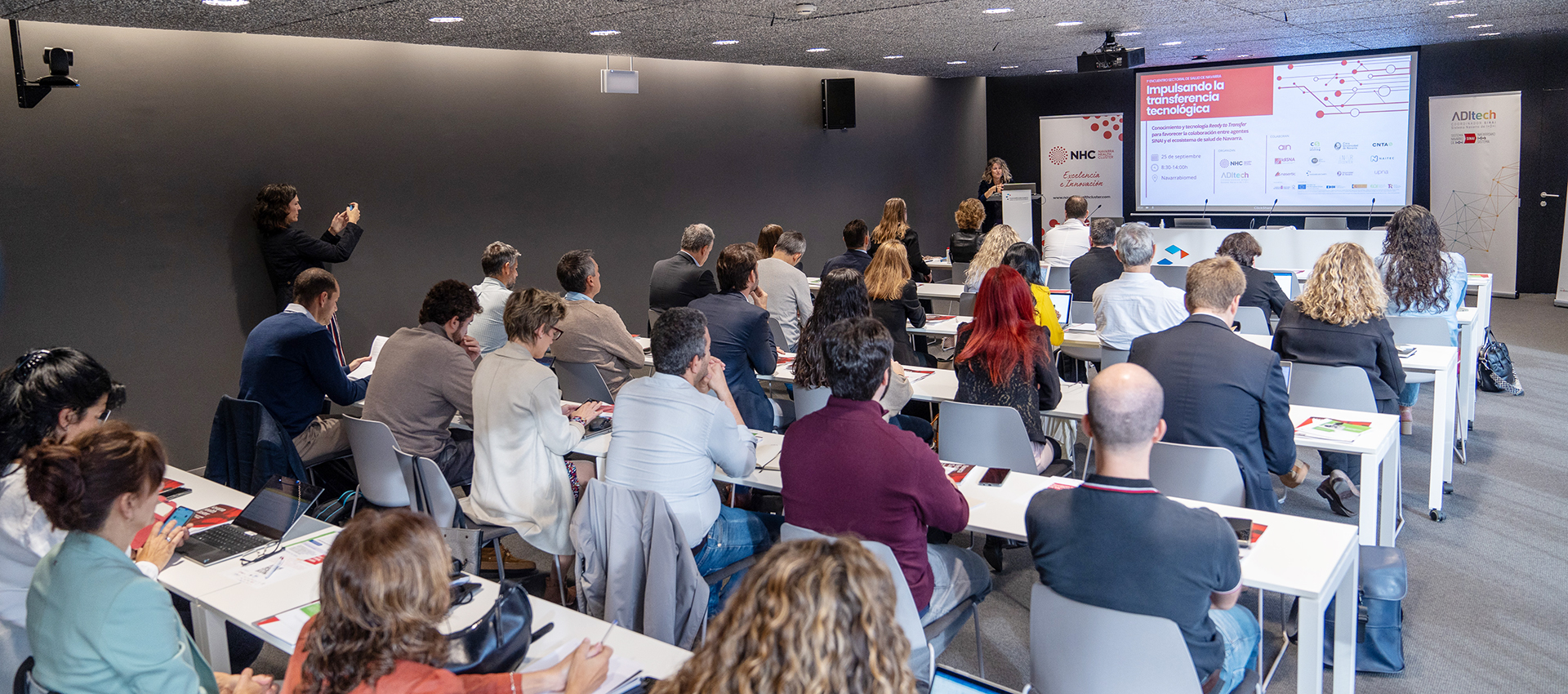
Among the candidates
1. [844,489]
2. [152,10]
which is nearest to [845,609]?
[844,489]

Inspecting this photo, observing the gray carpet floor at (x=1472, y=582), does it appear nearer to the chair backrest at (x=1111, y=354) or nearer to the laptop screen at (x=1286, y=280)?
the chair backrest at (x=1111, y=354)

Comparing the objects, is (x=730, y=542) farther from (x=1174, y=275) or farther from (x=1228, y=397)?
(x=1174, y=275)

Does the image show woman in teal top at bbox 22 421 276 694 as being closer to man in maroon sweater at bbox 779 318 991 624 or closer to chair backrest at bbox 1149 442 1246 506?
man in maroon sweater at bbox 779 318 991 624

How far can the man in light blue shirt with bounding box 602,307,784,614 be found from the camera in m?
3.00

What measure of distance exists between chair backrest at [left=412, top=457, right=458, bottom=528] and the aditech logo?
11.5m

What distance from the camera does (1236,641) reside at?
7.95ft

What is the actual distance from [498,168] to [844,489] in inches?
243

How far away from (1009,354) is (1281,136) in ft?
27.2

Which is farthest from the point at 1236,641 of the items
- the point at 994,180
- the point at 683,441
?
the point at 994,180

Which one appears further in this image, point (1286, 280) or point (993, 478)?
point (1286, 280)

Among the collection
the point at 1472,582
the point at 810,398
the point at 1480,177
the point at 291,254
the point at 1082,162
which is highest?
the point at 1082,162

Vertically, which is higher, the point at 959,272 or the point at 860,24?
the point at 860,24

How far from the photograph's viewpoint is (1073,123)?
13.4 m

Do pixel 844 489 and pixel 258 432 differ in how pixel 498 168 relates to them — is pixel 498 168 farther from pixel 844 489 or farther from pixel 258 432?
pixel 844 489
